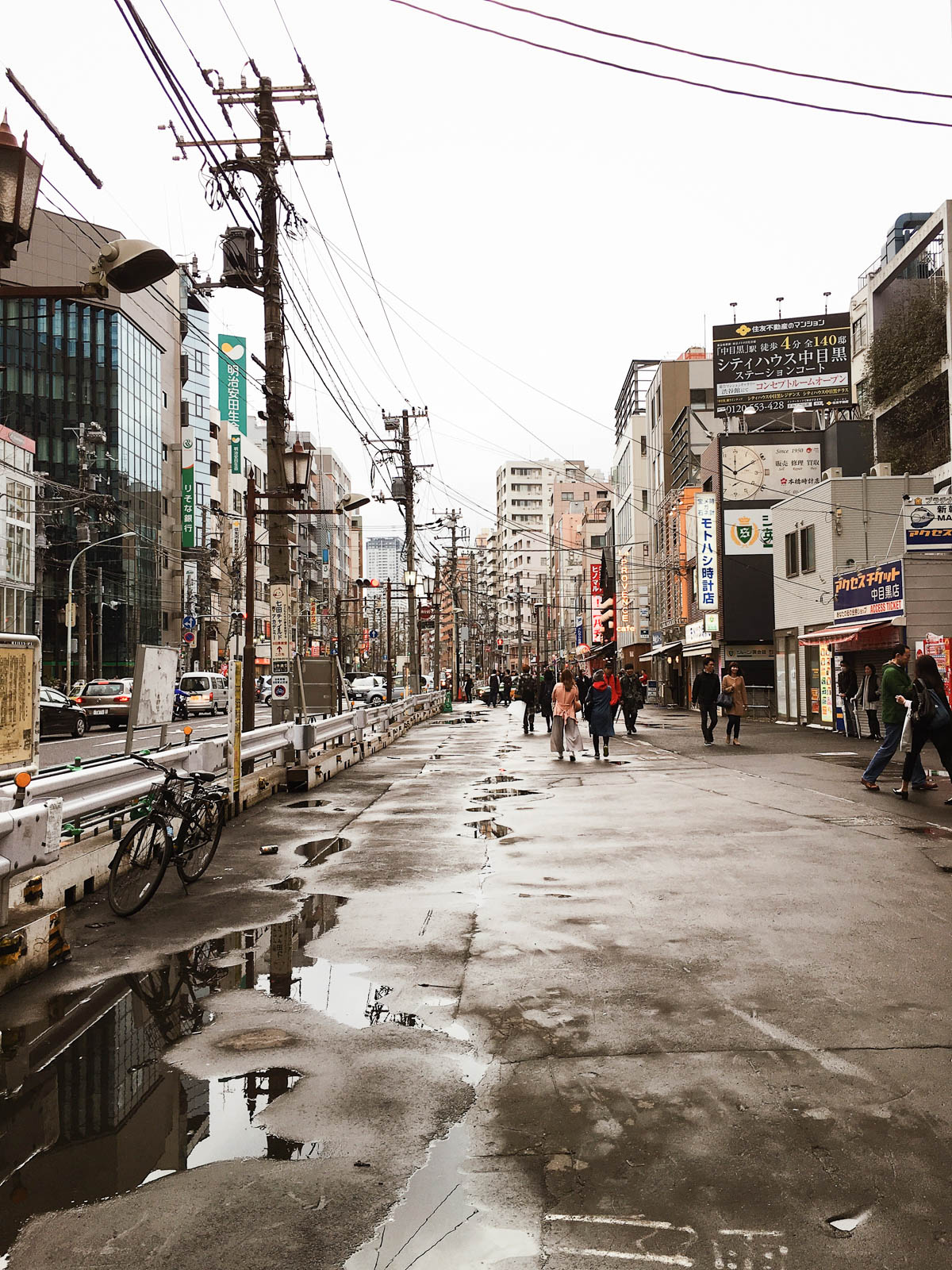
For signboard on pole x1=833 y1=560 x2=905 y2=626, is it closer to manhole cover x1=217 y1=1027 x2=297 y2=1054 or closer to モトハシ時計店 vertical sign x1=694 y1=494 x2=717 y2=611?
モトハシ時計店 vertical sign x1=694 y1=494 x2=717 y2=611

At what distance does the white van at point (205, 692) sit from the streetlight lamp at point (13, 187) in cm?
3572

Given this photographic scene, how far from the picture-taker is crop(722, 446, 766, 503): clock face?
138 ft

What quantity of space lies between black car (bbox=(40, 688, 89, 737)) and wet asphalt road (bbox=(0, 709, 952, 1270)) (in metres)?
22.4

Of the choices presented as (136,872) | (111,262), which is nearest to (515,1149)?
(136,872)

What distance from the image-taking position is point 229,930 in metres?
7.47

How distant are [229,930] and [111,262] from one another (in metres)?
4.57

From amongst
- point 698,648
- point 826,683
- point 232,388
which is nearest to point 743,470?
point 698,648

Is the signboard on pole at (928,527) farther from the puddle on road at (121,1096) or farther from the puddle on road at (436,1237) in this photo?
the puddle on road at (436,1237)

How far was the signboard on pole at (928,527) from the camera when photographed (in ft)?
78.1

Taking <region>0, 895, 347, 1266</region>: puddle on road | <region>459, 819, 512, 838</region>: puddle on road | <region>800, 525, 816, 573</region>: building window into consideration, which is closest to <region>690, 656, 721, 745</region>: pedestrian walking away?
<region>800, 525, 816, 573</region>: building window

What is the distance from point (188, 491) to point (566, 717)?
215ft

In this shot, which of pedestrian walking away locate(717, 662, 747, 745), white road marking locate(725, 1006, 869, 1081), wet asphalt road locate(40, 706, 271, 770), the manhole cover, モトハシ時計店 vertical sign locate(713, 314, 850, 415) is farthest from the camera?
モトハシ時計店 vertical sign locate(713, 314, 850, 415)

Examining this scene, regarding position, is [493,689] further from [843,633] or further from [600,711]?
[600,711]

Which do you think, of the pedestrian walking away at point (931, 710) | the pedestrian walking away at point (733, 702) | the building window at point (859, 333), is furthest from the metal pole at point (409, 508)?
the pedestrian walking away at point (931, 710)
